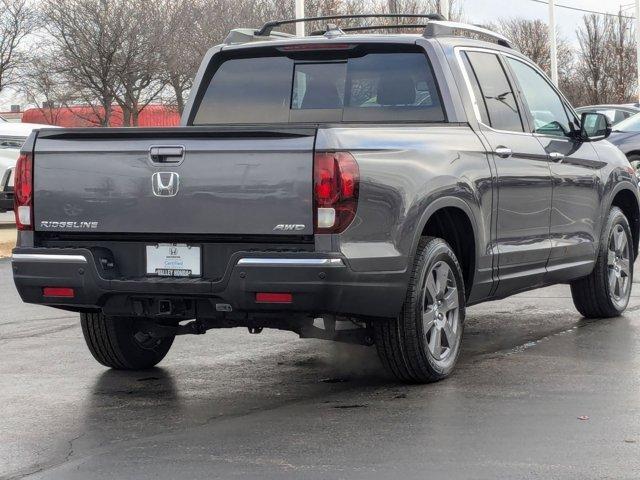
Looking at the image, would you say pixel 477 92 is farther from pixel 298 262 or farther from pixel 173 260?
pixel 173 260

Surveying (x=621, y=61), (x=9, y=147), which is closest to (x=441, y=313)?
(x=9, y=147)

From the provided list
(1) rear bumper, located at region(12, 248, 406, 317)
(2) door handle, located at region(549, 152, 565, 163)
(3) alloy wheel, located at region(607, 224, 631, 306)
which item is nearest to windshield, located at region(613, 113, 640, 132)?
(3) alloy wheel, located at region(607, 224, 631, 306)

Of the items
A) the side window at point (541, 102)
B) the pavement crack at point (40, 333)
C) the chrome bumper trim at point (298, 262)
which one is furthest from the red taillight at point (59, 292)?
the side window at point (541, 102)

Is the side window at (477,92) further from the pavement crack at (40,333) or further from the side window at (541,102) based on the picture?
the pavement crack at (40,333)

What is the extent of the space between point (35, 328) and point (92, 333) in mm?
2449

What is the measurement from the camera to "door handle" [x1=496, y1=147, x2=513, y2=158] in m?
7.72

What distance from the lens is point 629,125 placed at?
21.9 metres

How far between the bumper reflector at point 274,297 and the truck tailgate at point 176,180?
0.29 m

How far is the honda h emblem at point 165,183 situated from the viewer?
6.51m

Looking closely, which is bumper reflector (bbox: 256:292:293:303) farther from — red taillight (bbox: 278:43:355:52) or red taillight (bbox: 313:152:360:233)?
red taillight (bbox: 278:43:355:52)

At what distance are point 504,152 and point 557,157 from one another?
0.89 m

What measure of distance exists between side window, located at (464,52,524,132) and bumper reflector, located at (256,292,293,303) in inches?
82.2

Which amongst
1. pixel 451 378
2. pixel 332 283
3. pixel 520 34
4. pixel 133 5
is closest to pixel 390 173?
pixel 332 283

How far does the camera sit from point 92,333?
24.9ft
